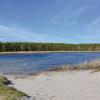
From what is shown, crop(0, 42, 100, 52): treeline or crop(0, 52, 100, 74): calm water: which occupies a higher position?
crop(0, 42, 100, 52): treeline

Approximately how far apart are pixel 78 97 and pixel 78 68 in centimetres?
1609

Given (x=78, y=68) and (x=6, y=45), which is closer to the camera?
(x=78, y=68)

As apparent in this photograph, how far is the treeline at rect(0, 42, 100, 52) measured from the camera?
408 feet

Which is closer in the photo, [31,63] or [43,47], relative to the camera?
[31,63]

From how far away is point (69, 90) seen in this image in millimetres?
14883

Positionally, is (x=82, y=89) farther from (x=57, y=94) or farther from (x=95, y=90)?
(x=57, y=94)

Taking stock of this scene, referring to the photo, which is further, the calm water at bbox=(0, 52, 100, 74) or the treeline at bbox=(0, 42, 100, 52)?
the treeline at bbox=(0, 42, 100, 52)

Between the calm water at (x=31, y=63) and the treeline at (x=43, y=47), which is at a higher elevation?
the treeline at (x=43, y=47)

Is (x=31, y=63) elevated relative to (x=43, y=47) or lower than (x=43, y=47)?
lower

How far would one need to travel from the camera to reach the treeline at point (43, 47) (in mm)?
124331

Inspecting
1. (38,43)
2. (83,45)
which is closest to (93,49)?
(83,45)

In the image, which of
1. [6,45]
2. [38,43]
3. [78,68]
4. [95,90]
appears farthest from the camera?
[38,43]

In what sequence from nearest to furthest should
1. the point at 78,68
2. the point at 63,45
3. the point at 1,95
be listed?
the point at 1,95 < the point at 78,68 < the point at 63,45

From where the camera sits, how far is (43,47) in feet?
467
